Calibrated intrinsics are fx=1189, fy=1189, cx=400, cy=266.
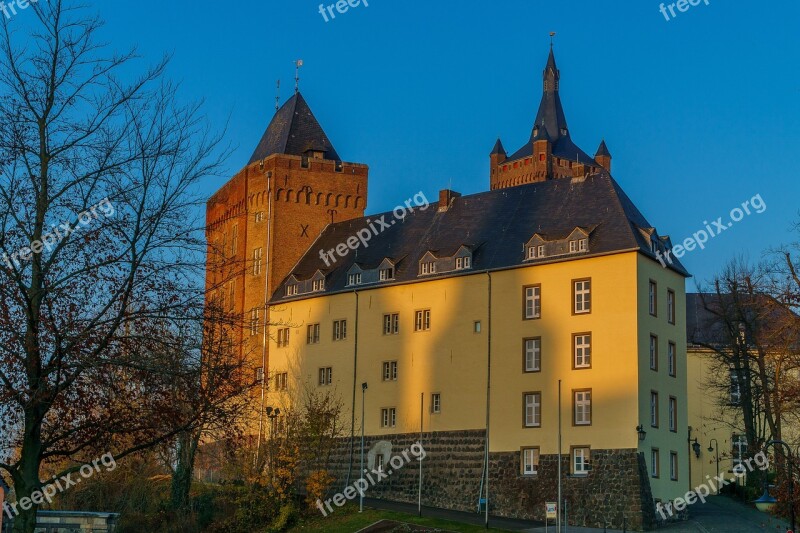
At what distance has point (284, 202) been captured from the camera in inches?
2469

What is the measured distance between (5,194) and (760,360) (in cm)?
4025

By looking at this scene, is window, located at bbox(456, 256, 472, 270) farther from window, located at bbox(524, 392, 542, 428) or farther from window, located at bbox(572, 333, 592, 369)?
window, located at bbox(524, 392, 542, 428)

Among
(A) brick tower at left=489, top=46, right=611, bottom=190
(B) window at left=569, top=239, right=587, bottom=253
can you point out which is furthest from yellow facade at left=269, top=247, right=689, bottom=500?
(A) brick tower at left=489, top=46, right=611, bottom=190

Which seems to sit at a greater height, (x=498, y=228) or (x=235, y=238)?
(x=235, y=238)

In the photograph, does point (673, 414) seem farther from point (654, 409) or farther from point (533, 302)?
point (533, 302)

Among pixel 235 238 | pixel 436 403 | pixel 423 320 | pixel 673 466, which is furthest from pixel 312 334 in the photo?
pixel 673 466

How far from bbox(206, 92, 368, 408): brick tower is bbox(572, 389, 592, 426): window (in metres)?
19.2

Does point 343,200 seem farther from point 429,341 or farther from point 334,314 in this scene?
point 429,341

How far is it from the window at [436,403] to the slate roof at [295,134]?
1923 centimetres

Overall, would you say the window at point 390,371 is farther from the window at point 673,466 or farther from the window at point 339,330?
the window at point 673,466

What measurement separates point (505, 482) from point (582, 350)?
6.15m

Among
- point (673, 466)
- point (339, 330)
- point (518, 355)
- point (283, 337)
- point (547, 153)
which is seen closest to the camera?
point (673, 466)

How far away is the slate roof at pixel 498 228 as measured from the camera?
4800cm

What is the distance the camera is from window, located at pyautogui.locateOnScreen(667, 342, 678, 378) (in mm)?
48281
